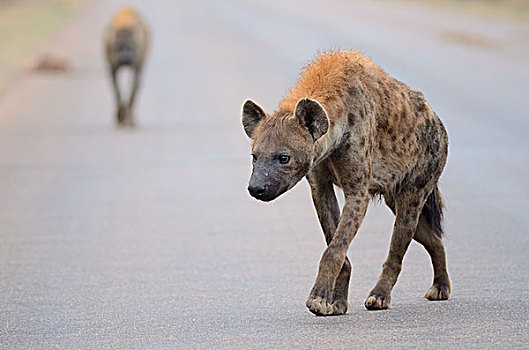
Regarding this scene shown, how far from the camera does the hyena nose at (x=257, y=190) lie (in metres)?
5.66

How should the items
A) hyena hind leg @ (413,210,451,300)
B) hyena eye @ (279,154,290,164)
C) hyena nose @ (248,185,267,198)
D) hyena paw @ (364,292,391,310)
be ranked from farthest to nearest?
hyena hind leg @ (413,210,451,300), hyena paw @ (364,292,391,310), hyena eye @ (279,154,290,164), hyena nose @ (248,185,267,198)

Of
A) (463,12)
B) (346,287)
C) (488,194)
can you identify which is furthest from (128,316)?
(463,12)

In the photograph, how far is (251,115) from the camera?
6047 mm

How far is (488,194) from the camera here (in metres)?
10.4

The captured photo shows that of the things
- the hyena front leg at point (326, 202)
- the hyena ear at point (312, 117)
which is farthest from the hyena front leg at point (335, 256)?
the hyena ear at point (312, 117)

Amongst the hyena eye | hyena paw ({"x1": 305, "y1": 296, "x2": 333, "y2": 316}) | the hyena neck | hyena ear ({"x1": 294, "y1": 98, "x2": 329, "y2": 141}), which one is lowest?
hyena paw ({"x1": 305, "y1": 296, "x2": 333, "y2": 316})

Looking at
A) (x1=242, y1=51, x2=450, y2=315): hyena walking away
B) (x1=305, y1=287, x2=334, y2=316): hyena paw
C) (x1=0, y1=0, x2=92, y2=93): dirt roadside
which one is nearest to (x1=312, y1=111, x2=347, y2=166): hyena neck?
(x1=242, y1=51, x2=450, y2=315): hyena walking away

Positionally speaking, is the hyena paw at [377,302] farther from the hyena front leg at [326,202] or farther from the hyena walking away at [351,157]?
the hyena front leg at [326,202]

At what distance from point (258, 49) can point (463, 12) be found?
432 inches

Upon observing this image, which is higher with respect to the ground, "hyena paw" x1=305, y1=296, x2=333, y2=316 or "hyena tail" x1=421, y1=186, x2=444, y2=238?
"hyena tail" x1=421, y1=186, x2=444, y2=238

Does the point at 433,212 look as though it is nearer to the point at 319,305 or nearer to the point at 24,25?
the point at 319,305

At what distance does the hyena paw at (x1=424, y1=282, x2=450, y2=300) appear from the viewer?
21.4 feet

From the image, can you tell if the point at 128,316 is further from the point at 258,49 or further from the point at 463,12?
the point at 463,12

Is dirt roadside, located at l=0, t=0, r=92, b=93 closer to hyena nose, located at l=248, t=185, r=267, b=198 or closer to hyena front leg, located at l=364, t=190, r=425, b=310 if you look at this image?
hyena front leg, located at l=364, t=190, r=425, b=310
